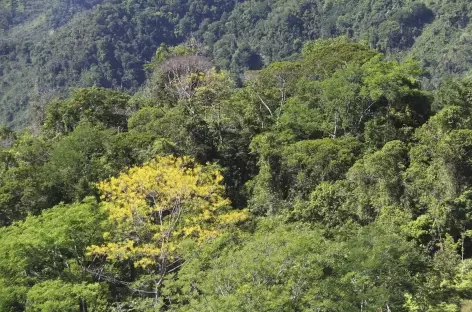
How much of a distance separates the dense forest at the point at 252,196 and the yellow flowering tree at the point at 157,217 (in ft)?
0.24

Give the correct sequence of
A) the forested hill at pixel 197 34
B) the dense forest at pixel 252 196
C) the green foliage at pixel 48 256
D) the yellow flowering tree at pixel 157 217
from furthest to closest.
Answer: the forested hill at pixel 197 34, the yellow flowering tree at pixel 157 217, the green foliage at pixel 48 256, the dense forest at pixel 252 196

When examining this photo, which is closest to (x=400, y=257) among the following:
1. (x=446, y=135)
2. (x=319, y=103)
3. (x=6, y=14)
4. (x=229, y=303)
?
(x=229, y=303)

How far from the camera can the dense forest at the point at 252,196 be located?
12.8 meters

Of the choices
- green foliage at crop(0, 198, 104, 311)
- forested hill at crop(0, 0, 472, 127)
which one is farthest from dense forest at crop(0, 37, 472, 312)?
forested hill at crop(0, 0, 472, 127)

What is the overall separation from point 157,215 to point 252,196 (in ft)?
16.1

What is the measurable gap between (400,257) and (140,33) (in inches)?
4626

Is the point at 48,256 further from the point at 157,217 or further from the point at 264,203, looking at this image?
the point at 264,203

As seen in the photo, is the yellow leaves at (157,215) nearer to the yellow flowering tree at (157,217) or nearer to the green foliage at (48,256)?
the yellow flowering tree at (157,217)

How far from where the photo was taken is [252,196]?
72.8 feet

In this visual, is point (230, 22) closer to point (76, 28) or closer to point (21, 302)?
point (76, 28)

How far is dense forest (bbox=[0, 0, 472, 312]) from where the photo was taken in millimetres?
Answer: 12758

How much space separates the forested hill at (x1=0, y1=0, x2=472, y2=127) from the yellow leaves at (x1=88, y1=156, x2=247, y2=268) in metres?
75.3

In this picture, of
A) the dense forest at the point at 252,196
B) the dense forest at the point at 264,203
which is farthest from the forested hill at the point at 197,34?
the dense forest at the point at 264,203

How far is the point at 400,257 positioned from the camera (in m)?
13.3
